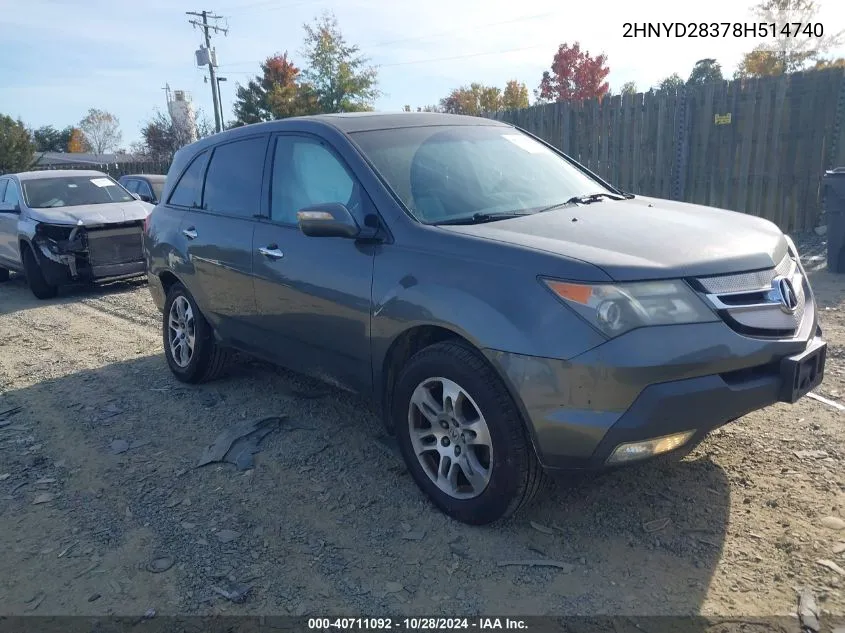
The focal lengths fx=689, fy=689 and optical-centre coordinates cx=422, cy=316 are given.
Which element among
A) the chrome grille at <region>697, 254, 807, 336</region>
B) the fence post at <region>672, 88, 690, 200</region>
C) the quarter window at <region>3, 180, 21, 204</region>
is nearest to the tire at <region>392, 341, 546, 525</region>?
the chrome grille at <region>697, 254, 807, 336</region>

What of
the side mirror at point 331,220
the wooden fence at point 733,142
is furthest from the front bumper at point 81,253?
the wooden fence at point 733,142

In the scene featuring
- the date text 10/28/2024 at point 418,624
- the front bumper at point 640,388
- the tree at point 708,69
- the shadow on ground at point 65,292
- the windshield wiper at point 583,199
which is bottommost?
the shadow on ground at point 65,292

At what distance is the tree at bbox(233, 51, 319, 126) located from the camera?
126 feet

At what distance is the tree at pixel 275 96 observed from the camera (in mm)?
38312

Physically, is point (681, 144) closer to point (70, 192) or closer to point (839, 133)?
point (839, 133)

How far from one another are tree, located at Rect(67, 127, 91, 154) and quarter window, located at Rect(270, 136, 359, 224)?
291 ft

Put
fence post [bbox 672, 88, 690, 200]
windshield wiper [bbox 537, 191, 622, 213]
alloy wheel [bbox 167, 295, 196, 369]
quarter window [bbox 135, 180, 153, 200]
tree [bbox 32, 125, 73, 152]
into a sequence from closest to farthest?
1. windshield wiper [bbox 537, 191, 622, 213]
2. alloy wheel [bbox 167, 295, 196, 369]
3. fence post [bbox 672, 88, 690, 200]
4. quarter window [bbox 135, 180, 153, 200]
5. tree [bbox 32, 125, 73, 152]

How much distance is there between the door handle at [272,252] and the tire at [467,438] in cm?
125

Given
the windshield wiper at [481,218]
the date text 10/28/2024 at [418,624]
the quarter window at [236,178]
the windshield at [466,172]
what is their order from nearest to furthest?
the date text 10/28/2024 at [418,624]
the windshield wiper at [481,218]
the windshield at [466,172]
the quarter window at [236,178]

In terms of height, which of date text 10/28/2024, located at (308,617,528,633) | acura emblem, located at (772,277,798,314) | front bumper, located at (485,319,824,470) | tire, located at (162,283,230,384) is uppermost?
acura emblem, located at (772,277,798,314)

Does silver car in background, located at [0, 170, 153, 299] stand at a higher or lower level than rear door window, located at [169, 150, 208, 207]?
lower

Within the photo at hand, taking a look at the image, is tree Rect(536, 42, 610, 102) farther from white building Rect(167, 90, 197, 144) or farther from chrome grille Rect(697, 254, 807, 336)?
chrome grille Rect(697, 254, 807, 336)

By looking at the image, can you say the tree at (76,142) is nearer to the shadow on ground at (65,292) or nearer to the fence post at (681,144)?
the shadow on ground at (65,292)

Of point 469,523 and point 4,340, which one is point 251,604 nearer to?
point 469,523
